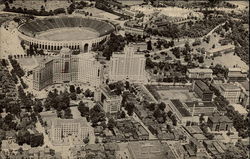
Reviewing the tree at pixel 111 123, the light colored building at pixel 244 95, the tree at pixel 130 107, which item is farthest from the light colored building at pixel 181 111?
the light colored building at pixel 244 95

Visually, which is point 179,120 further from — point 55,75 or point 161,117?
point 55,75

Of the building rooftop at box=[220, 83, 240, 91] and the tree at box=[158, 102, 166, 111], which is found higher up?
the building rooftop at box=[220, 83, 240, 91]

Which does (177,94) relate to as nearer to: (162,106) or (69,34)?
(162,106)

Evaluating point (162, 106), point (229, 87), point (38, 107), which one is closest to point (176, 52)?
point (229, 87)

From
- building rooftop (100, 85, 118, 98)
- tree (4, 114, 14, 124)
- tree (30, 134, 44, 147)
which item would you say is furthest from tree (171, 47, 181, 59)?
tree (30, 134, 44, 147)

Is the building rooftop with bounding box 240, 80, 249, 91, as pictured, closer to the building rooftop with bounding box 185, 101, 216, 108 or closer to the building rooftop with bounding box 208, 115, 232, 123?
the building rooftop with bounding box 185, 101, 216, 108

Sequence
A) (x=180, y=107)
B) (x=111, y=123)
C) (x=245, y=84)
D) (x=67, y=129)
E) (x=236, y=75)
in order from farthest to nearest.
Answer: (x=236, y=75) → (x=245, y=84) → (x=180, y=107) → (x=111, y=123) → (x=67, y=129)
